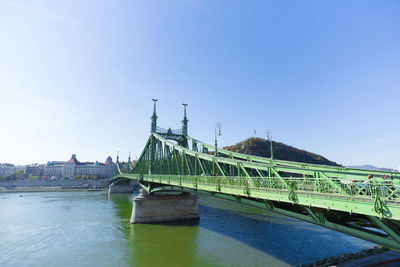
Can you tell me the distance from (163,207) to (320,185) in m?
25.5

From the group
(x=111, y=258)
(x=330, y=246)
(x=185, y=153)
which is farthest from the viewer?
(x=185, y=153)

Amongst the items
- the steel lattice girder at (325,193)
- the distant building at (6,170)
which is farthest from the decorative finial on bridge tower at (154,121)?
the distant building at (6,170)

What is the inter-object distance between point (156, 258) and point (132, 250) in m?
3.21

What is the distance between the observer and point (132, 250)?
20.4 m

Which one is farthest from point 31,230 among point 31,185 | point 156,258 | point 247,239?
point 31,185

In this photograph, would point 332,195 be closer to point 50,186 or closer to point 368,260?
point 368,260

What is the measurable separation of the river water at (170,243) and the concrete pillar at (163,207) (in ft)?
5.03

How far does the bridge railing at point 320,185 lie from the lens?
7535 millimetres

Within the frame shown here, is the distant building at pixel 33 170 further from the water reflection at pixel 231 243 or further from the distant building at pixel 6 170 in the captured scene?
the water reflection at pixel 231 243

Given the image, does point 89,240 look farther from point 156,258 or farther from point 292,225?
point 292,225

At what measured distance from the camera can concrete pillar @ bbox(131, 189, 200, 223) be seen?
3023 centimetres

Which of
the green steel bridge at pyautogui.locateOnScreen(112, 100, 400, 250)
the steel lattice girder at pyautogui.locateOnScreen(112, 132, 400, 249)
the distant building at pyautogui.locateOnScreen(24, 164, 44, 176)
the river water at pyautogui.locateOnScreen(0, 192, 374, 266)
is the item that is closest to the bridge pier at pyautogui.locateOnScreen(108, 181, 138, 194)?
the river water at pyautogui.locateOnScreen(0, 192, 374, 266)

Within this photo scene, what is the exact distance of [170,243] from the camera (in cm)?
2236

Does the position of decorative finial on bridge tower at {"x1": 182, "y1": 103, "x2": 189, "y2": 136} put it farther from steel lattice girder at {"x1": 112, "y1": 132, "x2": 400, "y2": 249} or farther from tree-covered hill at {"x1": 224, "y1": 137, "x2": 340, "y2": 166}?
tree-covered hill at {"x1": 224, "y1": 137, "x2": 340, "y2": 166}
